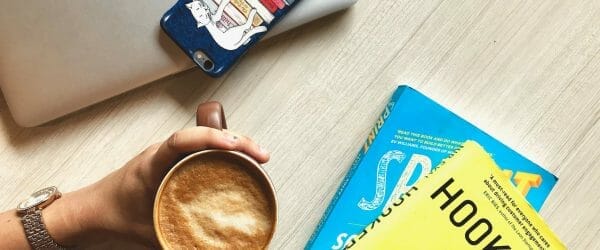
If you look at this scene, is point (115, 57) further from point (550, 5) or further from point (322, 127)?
point (550, 5)

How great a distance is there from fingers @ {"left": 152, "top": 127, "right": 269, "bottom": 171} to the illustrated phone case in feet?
0.49

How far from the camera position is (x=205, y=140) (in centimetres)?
53

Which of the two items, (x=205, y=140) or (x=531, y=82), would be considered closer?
(x=205, y=140)

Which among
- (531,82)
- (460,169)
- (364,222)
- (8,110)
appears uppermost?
(531,82)

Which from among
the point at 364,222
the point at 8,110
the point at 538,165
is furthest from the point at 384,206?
the point at 8,110

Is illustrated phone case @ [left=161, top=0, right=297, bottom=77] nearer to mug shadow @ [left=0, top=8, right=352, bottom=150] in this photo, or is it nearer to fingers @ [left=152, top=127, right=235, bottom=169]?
mug shadow @ [left=0, top=8, right=352, bottom=150]

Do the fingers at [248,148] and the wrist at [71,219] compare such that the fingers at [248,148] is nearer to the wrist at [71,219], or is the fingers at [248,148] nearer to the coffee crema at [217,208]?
the coffee crema at [217,208]

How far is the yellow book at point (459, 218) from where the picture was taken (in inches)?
26.5

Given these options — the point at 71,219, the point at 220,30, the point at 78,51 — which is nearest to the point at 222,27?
the point at 220,30

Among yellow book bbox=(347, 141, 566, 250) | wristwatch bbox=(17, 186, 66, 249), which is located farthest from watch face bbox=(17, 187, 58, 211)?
yellow book bbox=(347, 141, 566, 250)

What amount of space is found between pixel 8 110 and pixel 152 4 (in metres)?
0.20

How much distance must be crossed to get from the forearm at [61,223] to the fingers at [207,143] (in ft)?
0.55

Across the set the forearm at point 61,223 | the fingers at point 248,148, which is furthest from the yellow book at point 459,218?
the forearm at point 61,223

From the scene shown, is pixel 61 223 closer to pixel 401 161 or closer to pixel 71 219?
pixel 71 219
